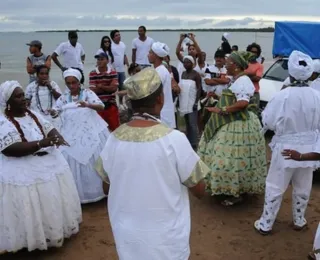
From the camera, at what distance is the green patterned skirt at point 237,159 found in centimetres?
530

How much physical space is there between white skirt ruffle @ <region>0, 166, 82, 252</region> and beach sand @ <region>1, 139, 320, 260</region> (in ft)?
1.05

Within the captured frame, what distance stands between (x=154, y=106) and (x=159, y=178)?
44 cm

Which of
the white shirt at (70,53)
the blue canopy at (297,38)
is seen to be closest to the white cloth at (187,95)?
the white shirt at (70,53)

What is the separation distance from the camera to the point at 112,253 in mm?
4559

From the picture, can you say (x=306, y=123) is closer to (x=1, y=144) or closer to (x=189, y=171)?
(x=189, y=171)

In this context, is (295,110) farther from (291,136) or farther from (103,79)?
(103,79)

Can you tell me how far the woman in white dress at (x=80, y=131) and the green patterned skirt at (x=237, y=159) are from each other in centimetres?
147

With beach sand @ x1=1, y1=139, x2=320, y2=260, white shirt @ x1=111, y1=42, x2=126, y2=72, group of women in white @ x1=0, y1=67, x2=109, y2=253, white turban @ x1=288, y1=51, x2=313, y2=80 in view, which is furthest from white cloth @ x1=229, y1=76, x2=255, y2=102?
white shirt @ x1=111, y1=42, x2=126, y2=72

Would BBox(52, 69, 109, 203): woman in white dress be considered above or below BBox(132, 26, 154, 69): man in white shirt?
below

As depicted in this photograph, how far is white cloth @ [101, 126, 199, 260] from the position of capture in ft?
8.78

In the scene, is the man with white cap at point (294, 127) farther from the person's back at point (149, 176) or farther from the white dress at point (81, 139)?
the white dress at point (81, 139)

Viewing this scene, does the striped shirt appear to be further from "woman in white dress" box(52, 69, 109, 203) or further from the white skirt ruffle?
the white skirt ruffle

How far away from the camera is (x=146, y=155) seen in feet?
8.74

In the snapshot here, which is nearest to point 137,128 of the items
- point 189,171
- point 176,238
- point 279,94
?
point 189,171
